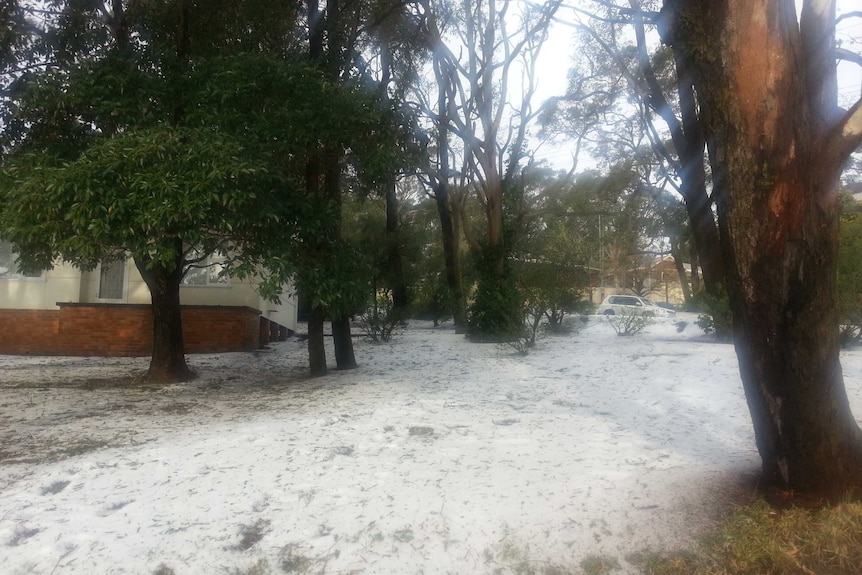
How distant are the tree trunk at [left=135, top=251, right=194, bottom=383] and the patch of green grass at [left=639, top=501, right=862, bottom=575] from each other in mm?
8482

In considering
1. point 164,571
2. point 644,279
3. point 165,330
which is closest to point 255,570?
point 164,571

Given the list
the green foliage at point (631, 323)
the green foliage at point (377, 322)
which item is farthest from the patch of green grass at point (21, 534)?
the green foliage at point (377, 322)

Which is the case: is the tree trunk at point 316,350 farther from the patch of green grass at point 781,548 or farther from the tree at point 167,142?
the patch of green grass at point 781,548

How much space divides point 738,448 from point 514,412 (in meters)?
2.17

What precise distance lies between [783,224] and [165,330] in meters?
9.13

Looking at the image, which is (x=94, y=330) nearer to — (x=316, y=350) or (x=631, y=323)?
(x=316, y=350)

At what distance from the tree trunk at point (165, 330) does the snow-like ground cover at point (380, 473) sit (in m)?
1.60

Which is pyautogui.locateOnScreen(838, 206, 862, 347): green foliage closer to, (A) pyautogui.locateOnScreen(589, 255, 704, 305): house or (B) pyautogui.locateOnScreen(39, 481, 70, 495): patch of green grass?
(B) pyautogui.locateOnScreen(39, 481, 70, 495): patch of green grass

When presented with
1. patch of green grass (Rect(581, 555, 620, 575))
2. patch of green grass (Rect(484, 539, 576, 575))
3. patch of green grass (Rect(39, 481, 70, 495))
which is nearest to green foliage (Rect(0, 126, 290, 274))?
patch of green grass (Rect(39, 481, 70, 495))

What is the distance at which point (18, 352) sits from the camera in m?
14.9

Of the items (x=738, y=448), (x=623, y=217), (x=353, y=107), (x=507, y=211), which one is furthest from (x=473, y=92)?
(x=738, y=448)

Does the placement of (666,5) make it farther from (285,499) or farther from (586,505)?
(285,499)

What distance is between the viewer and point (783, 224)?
4.07 m

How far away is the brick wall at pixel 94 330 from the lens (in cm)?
1480
